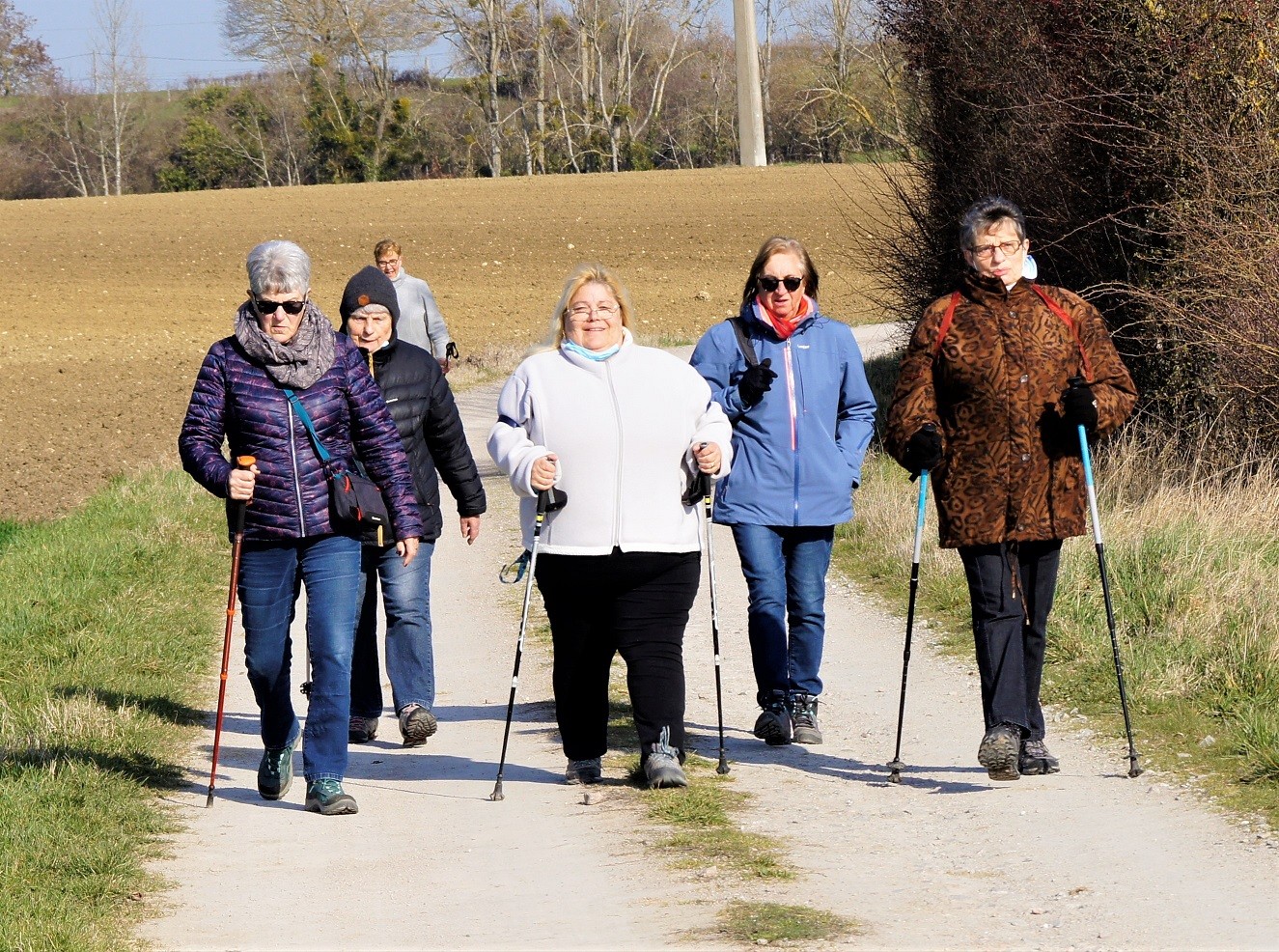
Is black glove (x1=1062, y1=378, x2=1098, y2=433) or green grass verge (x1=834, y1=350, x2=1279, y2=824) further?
green grass verge (x1=834, y1=350, x2=1279, y2=824)

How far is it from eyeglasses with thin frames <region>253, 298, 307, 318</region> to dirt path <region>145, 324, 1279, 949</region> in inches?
71.8

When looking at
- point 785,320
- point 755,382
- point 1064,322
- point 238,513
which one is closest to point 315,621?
point 238,513

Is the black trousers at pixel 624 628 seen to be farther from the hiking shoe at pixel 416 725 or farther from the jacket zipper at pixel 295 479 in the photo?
the hiking shoe at pixel 416 725

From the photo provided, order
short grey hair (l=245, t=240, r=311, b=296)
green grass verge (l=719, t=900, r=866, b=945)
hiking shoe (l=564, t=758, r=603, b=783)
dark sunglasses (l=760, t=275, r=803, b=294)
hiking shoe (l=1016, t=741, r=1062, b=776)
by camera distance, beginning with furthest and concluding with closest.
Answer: dark sunglasses (l=760, t=275, r=803, b=294)
hiking shoe (l=564, t=758, r=603, b=783)
hiking shoe (l=1016, t=741, r=1062, b=776)
short grey hair (l=245, t=240, r=311, b=296)
green grass verge (l=719, t=900, r=866, b=945)

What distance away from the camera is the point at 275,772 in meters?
6.76

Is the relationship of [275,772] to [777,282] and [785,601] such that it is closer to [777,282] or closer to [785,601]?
[785,601]

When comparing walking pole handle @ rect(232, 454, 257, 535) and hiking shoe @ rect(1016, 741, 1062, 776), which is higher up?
walking pole handle @ rect(232, 454, 257, 535)

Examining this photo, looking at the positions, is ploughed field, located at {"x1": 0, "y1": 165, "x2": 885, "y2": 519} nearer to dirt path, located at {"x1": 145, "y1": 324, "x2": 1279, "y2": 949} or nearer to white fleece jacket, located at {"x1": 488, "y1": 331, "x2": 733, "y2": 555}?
dirt path, located at {"x1": 145, "y1": 324, "x2": 1279, "y2": 949}

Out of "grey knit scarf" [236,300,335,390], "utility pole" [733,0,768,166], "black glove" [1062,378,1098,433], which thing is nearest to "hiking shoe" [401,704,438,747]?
"grey knit scarf" [236,300,335,390]

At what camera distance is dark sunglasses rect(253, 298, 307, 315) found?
6.25 metres

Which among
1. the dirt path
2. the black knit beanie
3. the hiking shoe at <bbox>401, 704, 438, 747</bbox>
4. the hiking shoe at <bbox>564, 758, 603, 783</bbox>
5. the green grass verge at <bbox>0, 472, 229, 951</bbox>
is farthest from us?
the hiking shoe at <bbox>401, 704, 438, 747</bbox>

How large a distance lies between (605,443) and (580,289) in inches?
22.2

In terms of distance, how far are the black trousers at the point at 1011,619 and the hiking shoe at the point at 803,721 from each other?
3.58 ft

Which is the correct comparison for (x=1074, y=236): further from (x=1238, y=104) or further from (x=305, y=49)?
(x=305, y=49)
